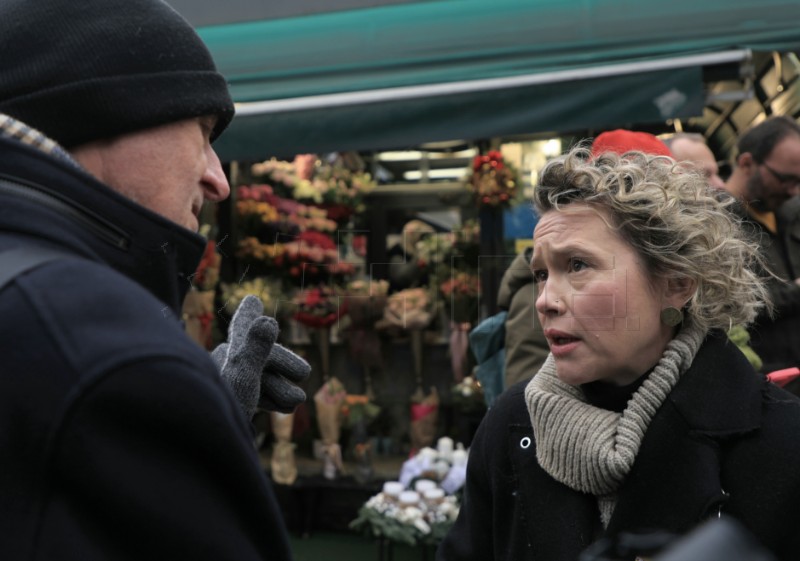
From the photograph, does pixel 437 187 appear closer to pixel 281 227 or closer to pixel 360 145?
pixel 281 227

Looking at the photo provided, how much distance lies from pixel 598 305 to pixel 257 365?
70cm

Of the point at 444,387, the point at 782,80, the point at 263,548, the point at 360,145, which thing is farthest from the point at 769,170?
the point at 263,548

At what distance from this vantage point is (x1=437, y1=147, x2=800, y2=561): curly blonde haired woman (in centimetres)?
171

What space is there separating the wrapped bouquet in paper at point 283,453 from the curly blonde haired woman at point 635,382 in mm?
3687

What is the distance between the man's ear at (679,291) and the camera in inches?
72.4

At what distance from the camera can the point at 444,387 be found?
18.9 feet

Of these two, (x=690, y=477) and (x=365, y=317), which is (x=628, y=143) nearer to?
(x=690, y=477)

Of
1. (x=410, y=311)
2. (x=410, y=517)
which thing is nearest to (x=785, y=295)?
(x=410, y=517)

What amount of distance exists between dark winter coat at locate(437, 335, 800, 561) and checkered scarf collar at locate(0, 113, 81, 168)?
1.17 m

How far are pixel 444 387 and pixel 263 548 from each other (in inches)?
192

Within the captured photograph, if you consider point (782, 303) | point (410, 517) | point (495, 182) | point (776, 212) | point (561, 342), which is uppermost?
point (561, 342)

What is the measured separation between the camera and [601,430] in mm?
1783

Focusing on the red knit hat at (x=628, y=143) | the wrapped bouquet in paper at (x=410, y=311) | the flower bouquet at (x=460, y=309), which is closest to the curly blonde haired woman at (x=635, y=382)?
the red knit hat at (x=628, y=143)

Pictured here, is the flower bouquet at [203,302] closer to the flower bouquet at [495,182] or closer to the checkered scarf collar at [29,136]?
the flower bouquet at [495,182]
